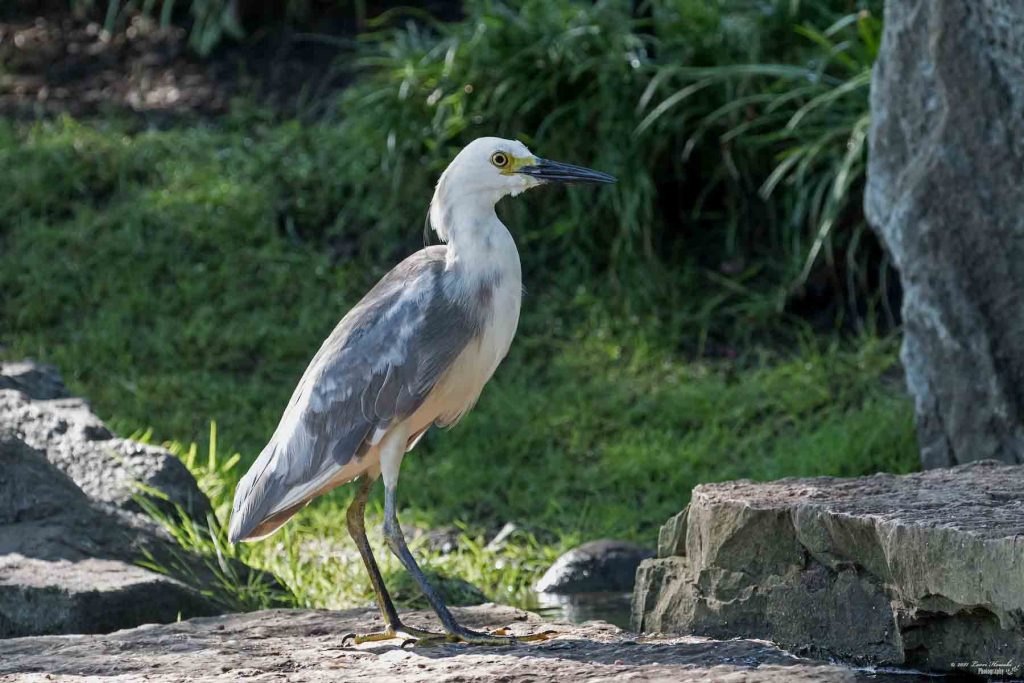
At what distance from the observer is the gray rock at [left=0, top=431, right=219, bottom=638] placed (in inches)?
Result: 176

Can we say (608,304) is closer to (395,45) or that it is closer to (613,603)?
(395,45)

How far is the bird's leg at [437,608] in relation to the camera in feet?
13.1

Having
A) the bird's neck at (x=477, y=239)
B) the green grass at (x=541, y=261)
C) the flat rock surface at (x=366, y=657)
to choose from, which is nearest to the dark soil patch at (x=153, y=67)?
the green grass at (x=541, y=261)

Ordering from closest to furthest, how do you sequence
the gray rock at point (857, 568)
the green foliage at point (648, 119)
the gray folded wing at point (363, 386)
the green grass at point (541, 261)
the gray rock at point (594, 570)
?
the gray rock at point (857, 568), the gray folded wing at point (363, 386), the gray rock at point (594, 570), the green grass at point (541, 261), the green foliage at point (648, 119)

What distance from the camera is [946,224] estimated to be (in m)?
5.75

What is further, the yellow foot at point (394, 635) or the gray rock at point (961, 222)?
the gray rock at point (961, 222)

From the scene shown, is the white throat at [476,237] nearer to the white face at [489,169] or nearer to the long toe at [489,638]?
the white face at [489,169]

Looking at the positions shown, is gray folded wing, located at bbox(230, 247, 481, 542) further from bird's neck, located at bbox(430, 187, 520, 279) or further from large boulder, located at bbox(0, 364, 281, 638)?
large boulder, located at bbox(0, 364, 281, 638)

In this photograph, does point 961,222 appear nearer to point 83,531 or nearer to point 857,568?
point 857,568

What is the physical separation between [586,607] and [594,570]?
28 cm

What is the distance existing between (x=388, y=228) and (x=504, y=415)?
1.74 metres

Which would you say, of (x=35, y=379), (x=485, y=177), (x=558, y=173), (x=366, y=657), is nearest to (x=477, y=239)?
(x=485, y=177)

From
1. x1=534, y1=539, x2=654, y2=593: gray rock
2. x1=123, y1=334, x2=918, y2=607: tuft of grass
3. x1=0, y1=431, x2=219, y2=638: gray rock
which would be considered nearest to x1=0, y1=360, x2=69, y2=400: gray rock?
x1=123, y1=334, x2=918, y2=607: tuft of grass

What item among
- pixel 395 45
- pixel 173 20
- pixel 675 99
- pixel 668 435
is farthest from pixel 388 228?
pixel 173 20
